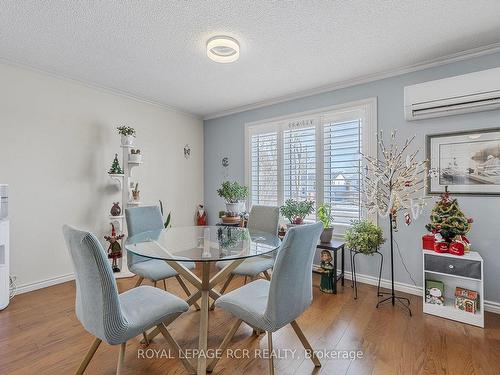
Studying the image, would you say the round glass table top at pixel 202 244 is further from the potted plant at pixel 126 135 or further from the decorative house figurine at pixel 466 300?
the decorative house figurine at pixel 466 300

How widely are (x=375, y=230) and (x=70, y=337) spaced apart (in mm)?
2987

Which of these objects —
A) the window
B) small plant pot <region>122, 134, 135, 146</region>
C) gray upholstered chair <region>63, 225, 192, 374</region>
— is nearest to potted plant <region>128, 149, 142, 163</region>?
small plant pot <region>122, 134, 135, 146</region>

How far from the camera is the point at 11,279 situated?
2850 millimetres

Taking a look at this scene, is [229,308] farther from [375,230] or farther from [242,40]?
[242,40]

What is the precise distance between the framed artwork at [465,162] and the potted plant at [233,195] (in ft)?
7.83

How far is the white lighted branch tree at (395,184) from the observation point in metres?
2.61

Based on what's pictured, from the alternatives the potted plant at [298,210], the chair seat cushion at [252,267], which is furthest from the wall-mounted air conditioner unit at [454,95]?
the chair seat cushion at [252,267]

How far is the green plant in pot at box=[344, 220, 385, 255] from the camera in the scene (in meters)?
2.77

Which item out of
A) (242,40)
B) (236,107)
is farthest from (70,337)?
(236,107)

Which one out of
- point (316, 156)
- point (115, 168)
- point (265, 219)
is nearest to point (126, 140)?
point (115, 168)

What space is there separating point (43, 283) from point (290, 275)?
3176mm

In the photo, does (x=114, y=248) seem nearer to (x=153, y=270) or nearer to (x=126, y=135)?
(x=153, y=270)

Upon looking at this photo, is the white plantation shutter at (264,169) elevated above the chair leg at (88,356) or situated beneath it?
elevated above

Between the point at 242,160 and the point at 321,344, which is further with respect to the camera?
the point at 242,160
